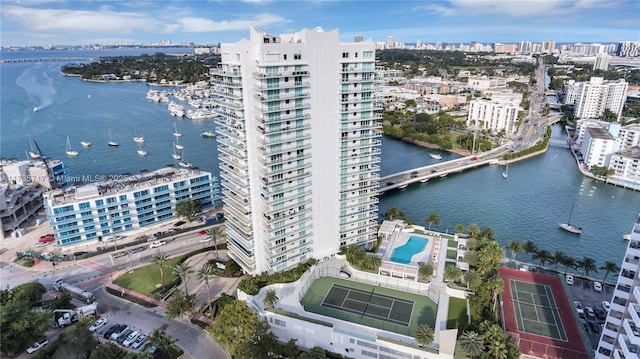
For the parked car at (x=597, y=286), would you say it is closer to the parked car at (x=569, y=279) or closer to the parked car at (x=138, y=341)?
the parked car at (x=569, y=279)

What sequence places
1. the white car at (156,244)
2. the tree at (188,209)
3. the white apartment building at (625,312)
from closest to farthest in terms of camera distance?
the white apartment building at (625,312)
the white car at (156,244)
the tree at (188,209)

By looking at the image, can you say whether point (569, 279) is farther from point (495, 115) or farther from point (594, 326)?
point (495, 115)

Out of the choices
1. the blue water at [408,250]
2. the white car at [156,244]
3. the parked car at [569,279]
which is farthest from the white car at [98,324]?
the parked car at [569,279]

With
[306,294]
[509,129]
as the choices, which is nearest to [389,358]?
[306,294]

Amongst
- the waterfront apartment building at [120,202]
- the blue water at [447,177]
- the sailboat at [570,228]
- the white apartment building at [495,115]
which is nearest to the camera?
the waterfront apartment building at [120,202]

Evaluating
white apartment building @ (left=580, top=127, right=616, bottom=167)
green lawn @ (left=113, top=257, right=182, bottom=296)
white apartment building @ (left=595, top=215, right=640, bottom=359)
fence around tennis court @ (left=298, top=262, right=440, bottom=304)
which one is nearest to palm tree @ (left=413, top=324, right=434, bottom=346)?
fence around tennis court @ (left=298, top=262, right=440, bottom=304)

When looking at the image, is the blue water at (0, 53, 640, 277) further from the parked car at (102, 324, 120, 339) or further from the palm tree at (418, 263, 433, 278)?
the parked car at (102, 324, 120, 339)

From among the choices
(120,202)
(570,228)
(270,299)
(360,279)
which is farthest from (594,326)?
(120,202)
